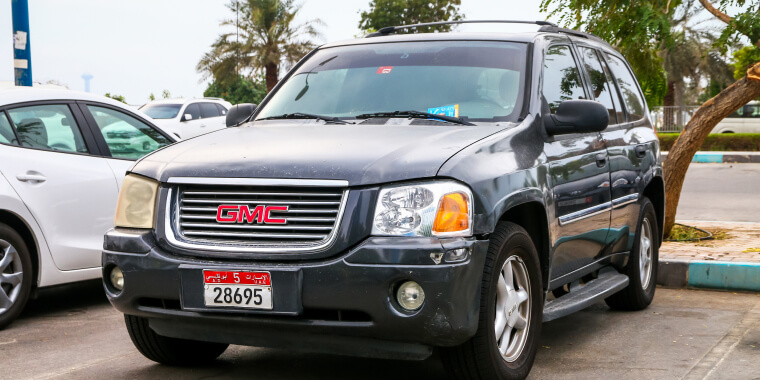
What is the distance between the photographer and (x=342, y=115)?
16.8 feet

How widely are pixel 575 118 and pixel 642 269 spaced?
221 cm

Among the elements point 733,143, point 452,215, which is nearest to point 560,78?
point 452,215

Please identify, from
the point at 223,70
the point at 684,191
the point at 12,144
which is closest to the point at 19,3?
the point at 12,144

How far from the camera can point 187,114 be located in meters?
22.4

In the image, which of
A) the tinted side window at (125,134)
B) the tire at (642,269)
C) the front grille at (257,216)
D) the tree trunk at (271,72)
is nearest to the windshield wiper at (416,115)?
the front grille at (257,216)

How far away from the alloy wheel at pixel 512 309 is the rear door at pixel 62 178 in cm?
327

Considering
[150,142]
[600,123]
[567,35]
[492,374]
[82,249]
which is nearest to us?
[492,374]

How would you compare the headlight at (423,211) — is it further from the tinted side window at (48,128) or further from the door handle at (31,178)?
the tinted side window at (48,128)

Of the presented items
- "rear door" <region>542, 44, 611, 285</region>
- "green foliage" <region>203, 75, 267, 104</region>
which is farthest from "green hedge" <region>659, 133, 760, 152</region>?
"green foliage" <region>203, 75, 267, 104</region>

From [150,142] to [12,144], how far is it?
4.31 feet

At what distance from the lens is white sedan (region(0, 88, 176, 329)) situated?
6023mm

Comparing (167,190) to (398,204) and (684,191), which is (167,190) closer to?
(398,204)

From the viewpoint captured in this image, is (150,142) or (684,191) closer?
(150,142)

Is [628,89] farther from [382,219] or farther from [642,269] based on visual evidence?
[382,219]
